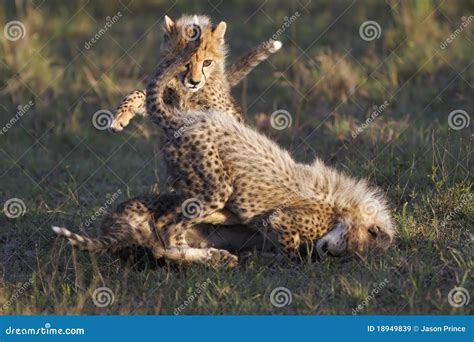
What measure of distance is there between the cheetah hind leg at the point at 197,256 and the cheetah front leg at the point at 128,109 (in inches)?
27.4

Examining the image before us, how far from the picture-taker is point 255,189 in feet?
15.4

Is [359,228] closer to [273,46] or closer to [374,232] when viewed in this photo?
[374,232]

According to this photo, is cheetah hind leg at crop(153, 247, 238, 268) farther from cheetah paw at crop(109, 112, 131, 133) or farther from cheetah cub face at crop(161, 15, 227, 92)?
cheetah cub face at crop(161, 15, 227, 92)

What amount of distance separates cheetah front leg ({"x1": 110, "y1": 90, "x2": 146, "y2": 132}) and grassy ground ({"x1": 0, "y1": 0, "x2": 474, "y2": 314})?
2.25 ft

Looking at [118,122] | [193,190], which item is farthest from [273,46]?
[193,190]

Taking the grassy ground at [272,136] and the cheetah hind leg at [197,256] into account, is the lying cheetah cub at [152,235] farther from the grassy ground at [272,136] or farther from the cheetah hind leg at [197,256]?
the grassy ground at [272,136]

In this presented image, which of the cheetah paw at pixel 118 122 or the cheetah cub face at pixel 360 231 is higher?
the cheetah cub face at pixel 360 231

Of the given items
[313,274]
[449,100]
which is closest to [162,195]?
[313,274]

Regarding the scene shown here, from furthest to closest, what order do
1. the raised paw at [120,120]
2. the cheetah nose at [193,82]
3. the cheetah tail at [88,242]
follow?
1. the cheetah nose at [193,82]
2. the raised paw at [120,120]
3. the cheetah tail at [88,242]

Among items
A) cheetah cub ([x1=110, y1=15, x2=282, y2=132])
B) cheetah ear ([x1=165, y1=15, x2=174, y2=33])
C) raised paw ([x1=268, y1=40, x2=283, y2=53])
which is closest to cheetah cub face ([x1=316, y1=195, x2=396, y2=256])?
cheetah cub ([x1=110, y1=15, x2=282, y2=132])

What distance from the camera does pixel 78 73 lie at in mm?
7734

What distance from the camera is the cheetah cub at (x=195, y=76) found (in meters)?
4.93

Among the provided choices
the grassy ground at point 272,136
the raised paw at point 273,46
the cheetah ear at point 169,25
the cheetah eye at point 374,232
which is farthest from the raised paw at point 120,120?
the cheetah eye at point 374,232

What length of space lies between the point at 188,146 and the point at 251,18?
4.42m
